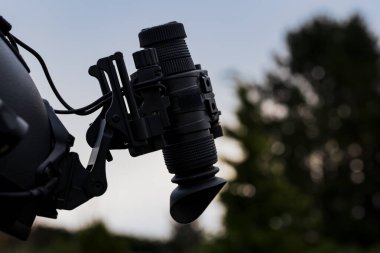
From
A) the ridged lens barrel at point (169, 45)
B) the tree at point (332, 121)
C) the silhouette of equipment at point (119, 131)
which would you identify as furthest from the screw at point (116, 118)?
the tree at point (332, 121)

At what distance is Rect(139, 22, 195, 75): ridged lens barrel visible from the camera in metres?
3.74

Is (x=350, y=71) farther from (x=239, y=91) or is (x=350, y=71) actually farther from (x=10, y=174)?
(x=10, y=174)

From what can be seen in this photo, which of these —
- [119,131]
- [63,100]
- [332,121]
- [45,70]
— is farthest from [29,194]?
[332,121]

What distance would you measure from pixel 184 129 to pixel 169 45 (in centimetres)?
36

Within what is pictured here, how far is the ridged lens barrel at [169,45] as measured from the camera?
3.74 metres

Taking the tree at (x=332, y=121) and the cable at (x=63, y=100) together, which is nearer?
the cable at (x=63, y=100)

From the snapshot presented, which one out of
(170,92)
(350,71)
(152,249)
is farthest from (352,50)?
(170,92)

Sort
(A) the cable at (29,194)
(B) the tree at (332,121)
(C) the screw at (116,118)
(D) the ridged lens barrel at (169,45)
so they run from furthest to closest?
1. (B) the tree at (332,121)
2. (D) the ridged lens barrel at (169,45)
3. (C) the screw at (116,118)
4. (A) the cable at (29,194)

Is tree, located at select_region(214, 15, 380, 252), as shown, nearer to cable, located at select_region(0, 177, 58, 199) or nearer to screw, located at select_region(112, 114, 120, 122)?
screw, located at select_region(112, 114, 120, 122)

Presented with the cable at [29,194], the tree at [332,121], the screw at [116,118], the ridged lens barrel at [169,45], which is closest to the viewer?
the cable at [29,194]

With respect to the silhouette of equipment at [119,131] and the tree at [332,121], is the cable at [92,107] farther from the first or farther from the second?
the tree at [332,121]

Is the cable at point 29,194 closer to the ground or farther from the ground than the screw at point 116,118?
closer to the ground

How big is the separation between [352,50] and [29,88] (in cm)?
3769

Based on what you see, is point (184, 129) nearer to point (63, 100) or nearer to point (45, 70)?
point (63, 100)
